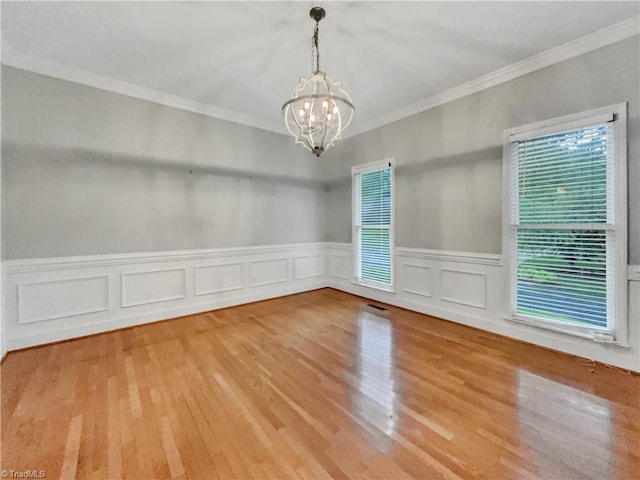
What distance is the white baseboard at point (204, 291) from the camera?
270 cm

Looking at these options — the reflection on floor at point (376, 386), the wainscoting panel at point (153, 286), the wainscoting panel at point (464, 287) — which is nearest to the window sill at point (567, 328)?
the wainscoting panel at point (464, 287)

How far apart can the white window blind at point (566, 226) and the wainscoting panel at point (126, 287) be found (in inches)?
130

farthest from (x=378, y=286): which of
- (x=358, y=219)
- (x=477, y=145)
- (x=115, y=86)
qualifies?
(x=115, y=86)

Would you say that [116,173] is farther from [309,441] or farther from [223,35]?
[309,441]

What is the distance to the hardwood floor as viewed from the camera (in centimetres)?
142

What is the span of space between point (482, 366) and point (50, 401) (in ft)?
10.9

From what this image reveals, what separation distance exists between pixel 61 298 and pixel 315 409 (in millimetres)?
2953

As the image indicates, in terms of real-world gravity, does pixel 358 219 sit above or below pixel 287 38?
below

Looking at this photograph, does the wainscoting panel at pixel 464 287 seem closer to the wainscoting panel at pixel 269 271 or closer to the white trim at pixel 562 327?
the white trim at pixel 562 327

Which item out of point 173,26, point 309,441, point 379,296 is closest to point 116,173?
point 173,26

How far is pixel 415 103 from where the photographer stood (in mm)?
3727

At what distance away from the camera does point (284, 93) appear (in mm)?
3510

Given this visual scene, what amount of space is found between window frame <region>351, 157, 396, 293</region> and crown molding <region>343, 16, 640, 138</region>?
0.67 m

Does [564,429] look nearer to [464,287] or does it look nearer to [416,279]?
[464,287]
